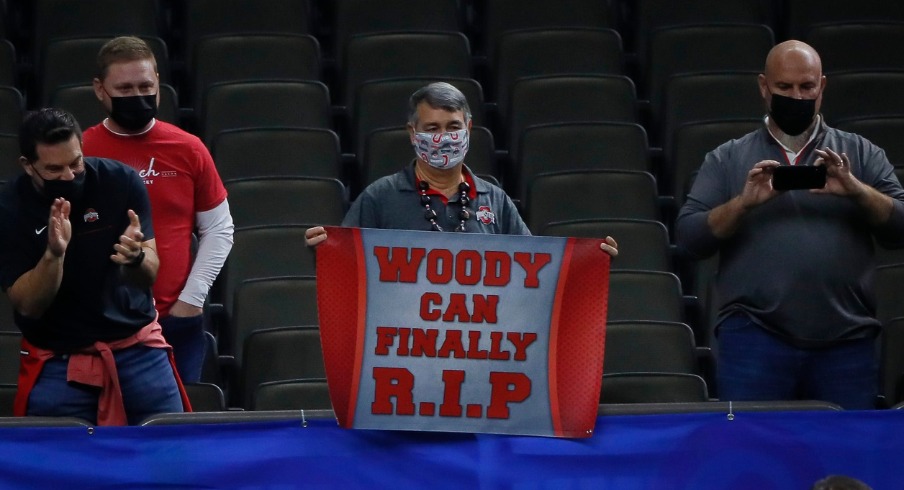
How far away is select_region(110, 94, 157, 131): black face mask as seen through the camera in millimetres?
4066

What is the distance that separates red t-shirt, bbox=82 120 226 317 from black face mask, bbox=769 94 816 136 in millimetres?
1551

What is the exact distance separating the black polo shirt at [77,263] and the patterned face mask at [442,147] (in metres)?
0.73

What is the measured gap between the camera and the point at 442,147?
361cm

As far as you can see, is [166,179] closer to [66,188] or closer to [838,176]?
[66,188]

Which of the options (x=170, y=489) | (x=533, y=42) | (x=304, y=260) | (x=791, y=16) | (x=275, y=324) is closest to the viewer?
(x=170, y=489)

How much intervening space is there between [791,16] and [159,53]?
9.34ft

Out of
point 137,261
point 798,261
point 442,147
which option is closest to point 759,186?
point 798,261

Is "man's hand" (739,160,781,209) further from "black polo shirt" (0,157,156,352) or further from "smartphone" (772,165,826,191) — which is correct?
"black polo shirt" (0,157,156,352)

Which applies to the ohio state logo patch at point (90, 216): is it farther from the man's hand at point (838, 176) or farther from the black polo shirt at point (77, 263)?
the man's hand at point (838, 176)

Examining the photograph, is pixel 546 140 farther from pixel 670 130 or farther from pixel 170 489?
pixel 170 489

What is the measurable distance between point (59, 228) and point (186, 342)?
3.04 ft

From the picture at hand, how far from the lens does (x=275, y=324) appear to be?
4.82 metres

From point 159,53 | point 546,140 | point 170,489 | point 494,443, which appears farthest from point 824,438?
point 159,53

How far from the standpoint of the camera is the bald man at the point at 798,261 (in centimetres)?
383
